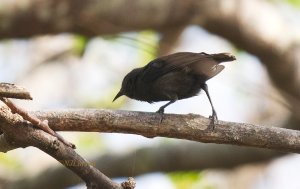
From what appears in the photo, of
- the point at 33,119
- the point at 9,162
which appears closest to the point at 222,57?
the point at 33,119

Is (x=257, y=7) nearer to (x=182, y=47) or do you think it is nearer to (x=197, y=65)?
(x=182, y=47)

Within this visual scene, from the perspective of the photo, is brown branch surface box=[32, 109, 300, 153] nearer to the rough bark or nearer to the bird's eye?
the bird's eye

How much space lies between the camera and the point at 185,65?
3881mm

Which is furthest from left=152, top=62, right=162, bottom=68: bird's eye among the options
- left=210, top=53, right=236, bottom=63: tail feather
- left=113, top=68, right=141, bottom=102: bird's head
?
left=210, top=53, right=236, bottom=63: tail feather

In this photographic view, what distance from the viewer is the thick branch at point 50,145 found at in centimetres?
251

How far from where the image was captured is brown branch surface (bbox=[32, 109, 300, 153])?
294 cm

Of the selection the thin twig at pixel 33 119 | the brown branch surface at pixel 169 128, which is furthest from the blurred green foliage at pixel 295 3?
the thin twig at pixel 33 119

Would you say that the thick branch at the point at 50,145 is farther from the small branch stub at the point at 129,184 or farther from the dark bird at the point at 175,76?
the dark bird at the point at 175,76

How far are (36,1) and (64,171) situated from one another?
160 centimetres

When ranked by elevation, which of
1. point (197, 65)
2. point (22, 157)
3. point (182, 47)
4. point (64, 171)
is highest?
point (197, 65)

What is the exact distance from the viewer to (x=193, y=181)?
731cm

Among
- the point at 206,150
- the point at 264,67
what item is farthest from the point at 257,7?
the point at 206,150

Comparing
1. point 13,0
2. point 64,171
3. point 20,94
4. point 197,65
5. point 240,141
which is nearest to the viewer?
point 20,94

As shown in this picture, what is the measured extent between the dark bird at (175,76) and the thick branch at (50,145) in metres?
1.26
